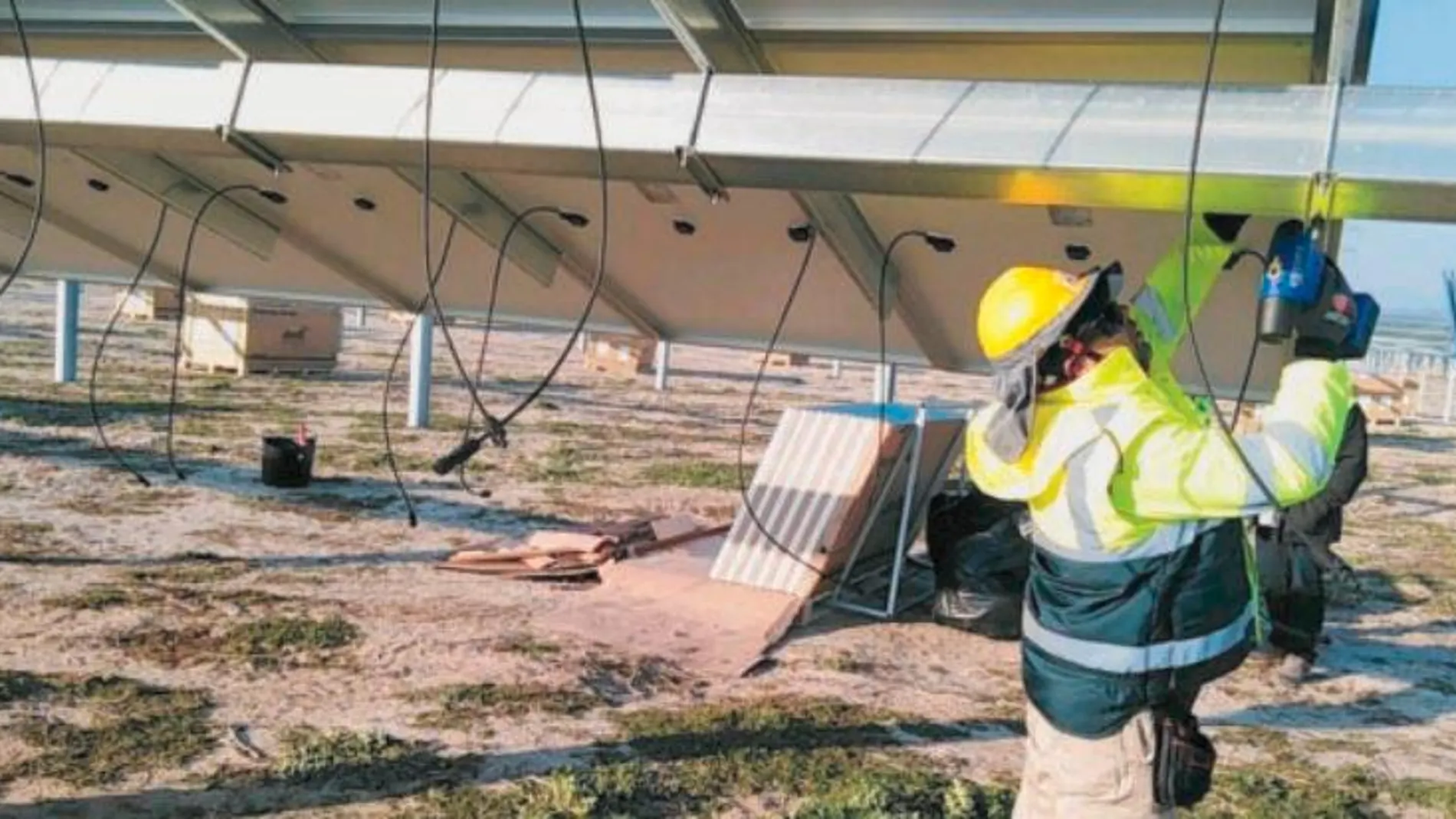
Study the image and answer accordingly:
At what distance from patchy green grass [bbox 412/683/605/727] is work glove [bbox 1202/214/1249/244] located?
389 centimetres

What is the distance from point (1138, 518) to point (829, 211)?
2.27 metres

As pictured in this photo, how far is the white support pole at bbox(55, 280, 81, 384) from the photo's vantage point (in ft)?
50.1

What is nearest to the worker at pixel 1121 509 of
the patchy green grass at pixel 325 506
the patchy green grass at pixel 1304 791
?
the patchy green grass at pixel 1304 791

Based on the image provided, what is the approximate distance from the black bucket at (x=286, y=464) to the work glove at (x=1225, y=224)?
924 cm

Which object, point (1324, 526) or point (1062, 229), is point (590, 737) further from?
point (1324, 526)

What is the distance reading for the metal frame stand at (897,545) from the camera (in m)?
8.09

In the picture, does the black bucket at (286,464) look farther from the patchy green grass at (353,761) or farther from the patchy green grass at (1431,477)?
the patchy green grass at (1431,477)

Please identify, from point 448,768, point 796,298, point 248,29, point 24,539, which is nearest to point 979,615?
point 796,298

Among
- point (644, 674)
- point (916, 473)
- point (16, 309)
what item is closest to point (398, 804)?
point (644, 674)

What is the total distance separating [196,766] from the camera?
4953 millimetres

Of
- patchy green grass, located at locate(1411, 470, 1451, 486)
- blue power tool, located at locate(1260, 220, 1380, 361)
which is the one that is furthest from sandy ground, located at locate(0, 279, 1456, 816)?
blue power tool, located at locate(1260, 220, 1380, 361)

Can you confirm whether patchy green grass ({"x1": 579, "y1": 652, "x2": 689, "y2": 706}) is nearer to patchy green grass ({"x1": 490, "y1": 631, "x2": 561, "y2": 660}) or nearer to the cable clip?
patchy green grass ({"x1": 490, "y1": 631, "x2": 561, "y2": 660})

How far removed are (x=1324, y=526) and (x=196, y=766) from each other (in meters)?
6.26

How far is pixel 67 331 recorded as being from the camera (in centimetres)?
1611
